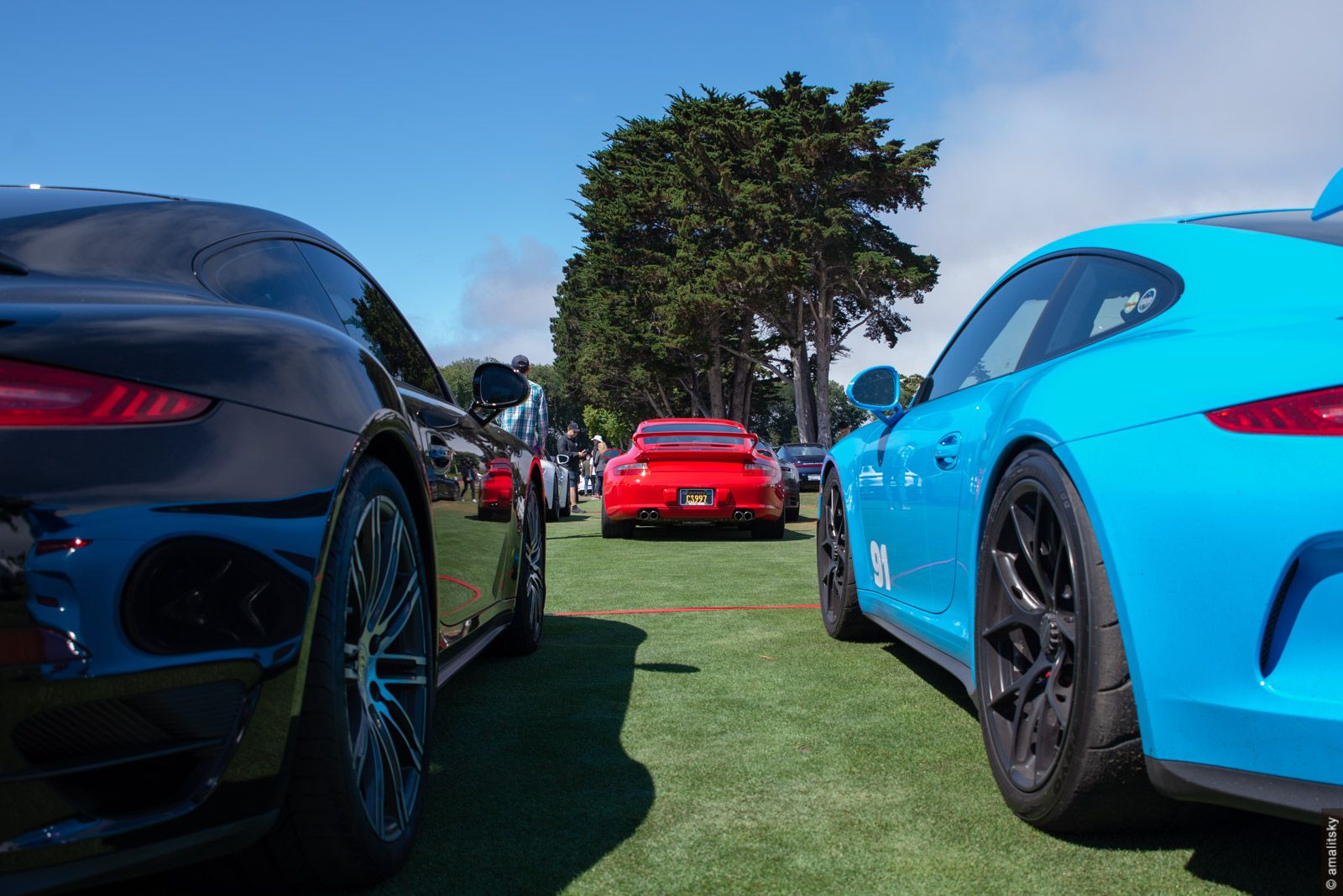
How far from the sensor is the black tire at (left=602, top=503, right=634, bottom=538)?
1161 cm

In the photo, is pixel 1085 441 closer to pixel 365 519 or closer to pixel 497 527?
pixel 365 519

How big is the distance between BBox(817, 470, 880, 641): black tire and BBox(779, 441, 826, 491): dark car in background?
72.3 feet

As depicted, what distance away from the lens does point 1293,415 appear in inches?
65.4

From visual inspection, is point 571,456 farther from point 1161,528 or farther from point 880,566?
point 1161,528

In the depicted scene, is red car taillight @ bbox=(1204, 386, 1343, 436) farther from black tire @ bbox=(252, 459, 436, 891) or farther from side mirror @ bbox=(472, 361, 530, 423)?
side mirror @ bbox=(472, 361, 530, 423)

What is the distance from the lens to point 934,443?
10.5 feet

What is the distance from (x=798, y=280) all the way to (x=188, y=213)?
36878mm

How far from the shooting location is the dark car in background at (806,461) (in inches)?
1115

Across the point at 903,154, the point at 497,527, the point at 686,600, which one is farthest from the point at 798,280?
the point at 497,527

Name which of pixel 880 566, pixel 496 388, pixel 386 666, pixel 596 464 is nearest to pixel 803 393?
pixel 596 464

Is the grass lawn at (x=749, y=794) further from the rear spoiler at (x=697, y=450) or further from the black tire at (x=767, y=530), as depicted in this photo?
the black tire at (x=767, y=530)

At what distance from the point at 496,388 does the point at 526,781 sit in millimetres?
1425

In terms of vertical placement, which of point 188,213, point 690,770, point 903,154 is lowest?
point 690,770

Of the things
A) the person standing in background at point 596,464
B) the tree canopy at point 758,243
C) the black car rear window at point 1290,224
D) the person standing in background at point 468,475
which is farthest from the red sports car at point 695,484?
the tree canopy at point 758,243
